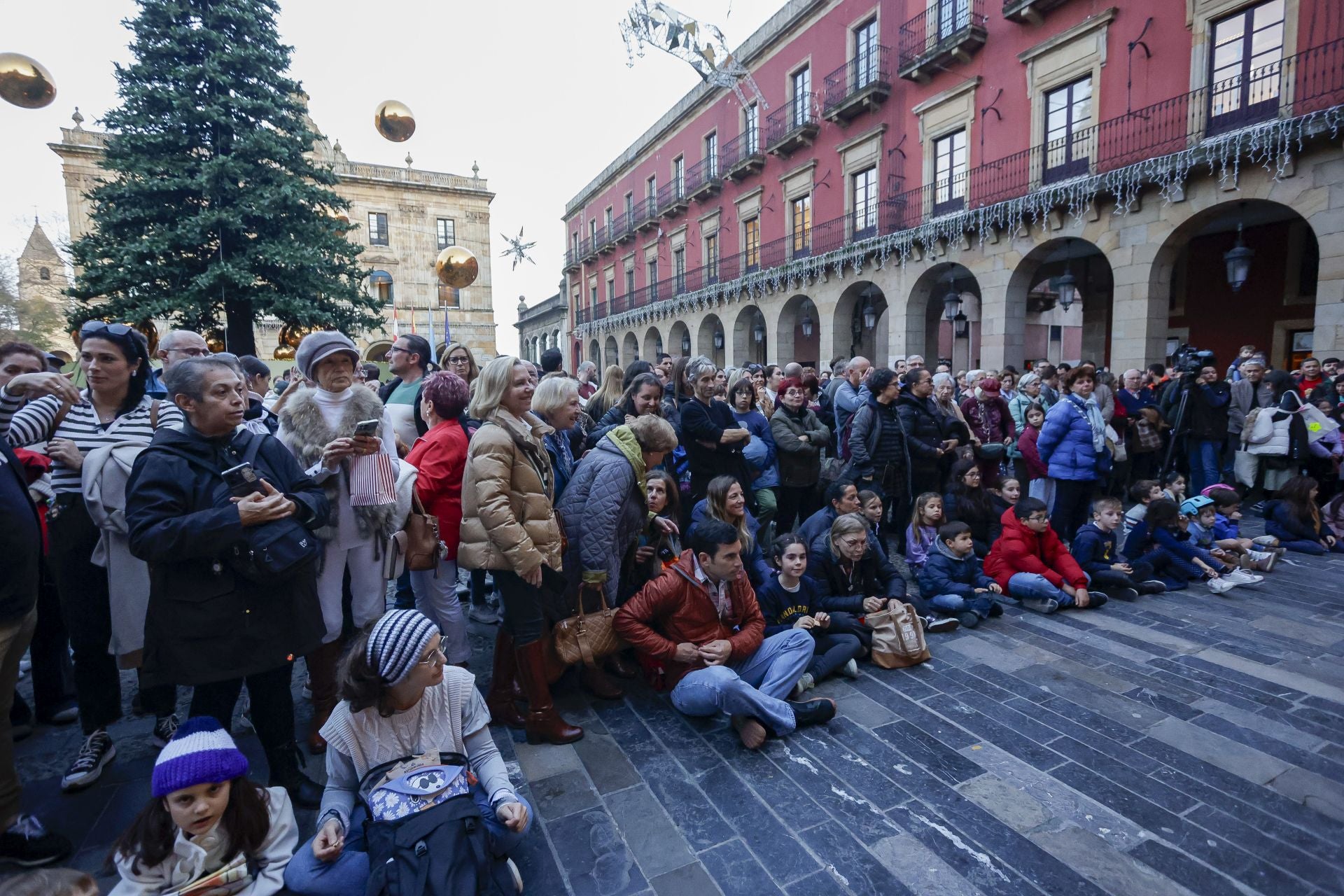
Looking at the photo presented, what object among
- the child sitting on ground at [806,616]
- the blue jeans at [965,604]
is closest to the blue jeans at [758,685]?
the child sitting on ground at [806,616]

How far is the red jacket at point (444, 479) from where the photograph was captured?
11.6 feet

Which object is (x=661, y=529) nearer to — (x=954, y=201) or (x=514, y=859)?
(x=514, y=859)

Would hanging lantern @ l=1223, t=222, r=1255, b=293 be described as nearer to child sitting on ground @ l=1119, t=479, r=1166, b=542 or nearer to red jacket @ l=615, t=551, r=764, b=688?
child sitting on ground @ l=1119, t=479, r=1166, b=542

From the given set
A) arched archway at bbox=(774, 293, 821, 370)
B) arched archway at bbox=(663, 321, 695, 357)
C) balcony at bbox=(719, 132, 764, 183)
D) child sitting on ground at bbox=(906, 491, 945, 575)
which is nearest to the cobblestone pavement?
child sitting on ground at bbox=(906, 491, 945, 575)

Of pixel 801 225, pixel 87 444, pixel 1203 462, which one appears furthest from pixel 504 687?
pixel 801 225

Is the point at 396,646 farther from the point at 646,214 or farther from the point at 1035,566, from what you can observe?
the point at 646,214

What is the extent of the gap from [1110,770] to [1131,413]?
670cm

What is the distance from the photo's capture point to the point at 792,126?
19328 millimetres

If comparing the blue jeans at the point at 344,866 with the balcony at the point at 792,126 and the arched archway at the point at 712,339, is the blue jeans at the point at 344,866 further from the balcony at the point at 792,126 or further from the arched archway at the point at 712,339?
the arched archway at the point at 712,339

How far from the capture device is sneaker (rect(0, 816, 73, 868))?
2.30 m

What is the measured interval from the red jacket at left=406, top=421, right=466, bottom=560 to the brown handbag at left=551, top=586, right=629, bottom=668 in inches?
27.8

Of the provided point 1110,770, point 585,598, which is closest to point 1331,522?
point 1110,770

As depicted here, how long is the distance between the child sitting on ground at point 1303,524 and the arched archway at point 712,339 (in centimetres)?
1812

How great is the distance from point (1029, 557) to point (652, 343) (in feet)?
81.3
